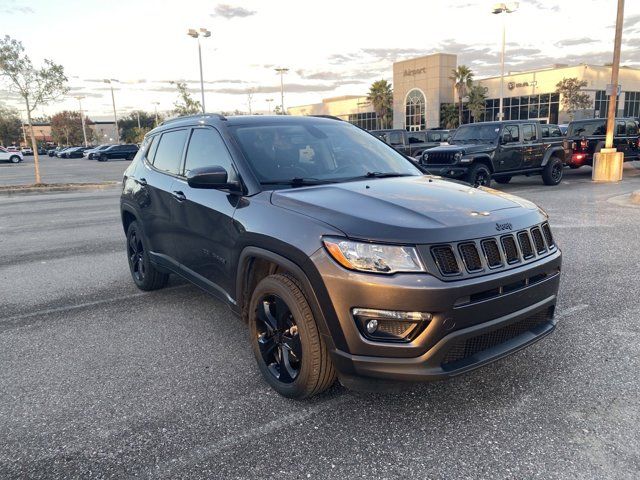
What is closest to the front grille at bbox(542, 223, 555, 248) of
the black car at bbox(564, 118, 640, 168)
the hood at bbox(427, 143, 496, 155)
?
the hood at bbox(427, 143, 496, 155)

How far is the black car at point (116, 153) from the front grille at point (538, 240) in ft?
167

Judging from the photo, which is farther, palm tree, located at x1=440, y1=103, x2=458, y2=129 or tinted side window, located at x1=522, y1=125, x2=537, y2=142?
palm tree, located at x1=440, y1=103, x2=458, y2=129

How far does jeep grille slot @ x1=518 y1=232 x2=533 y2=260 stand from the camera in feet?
9.89

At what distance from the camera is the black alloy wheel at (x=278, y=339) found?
10.2ft

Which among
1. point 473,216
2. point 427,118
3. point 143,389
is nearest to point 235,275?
point 143,389

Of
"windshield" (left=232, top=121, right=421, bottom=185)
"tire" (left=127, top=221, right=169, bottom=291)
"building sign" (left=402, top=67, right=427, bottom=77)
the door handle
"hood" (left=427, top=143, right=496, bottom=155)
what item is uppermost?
"building sign" (left=402, top=67, right=427, bottom=77)

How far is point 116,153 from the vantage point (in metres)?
50.5

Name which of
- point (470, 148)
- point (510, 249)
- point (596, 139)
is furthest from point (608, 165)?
point (510, 249)

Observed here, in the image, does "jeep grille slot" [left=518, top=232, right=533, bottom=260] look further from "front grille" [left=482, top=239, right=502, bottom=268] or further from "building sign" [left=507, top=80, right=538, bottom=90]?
"building sign" [left=507, top=80, right=538, bottom=90]

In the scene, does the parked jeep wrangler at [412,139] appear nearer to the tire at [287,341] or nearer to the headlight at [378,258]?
the tire at [287,341]

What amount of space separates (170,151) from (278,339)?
98.5 inches

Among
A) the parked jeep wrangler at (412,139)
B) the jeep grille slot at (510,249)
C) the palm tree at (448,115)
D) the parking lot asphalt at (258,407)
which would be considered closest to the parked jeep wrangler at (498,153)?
the parked jeep wrangler at (412,139)

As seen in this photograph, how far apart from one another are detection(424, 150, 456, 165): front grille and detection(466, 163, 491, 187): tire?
571mm

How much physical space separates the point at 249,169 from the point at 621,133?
19.4m
